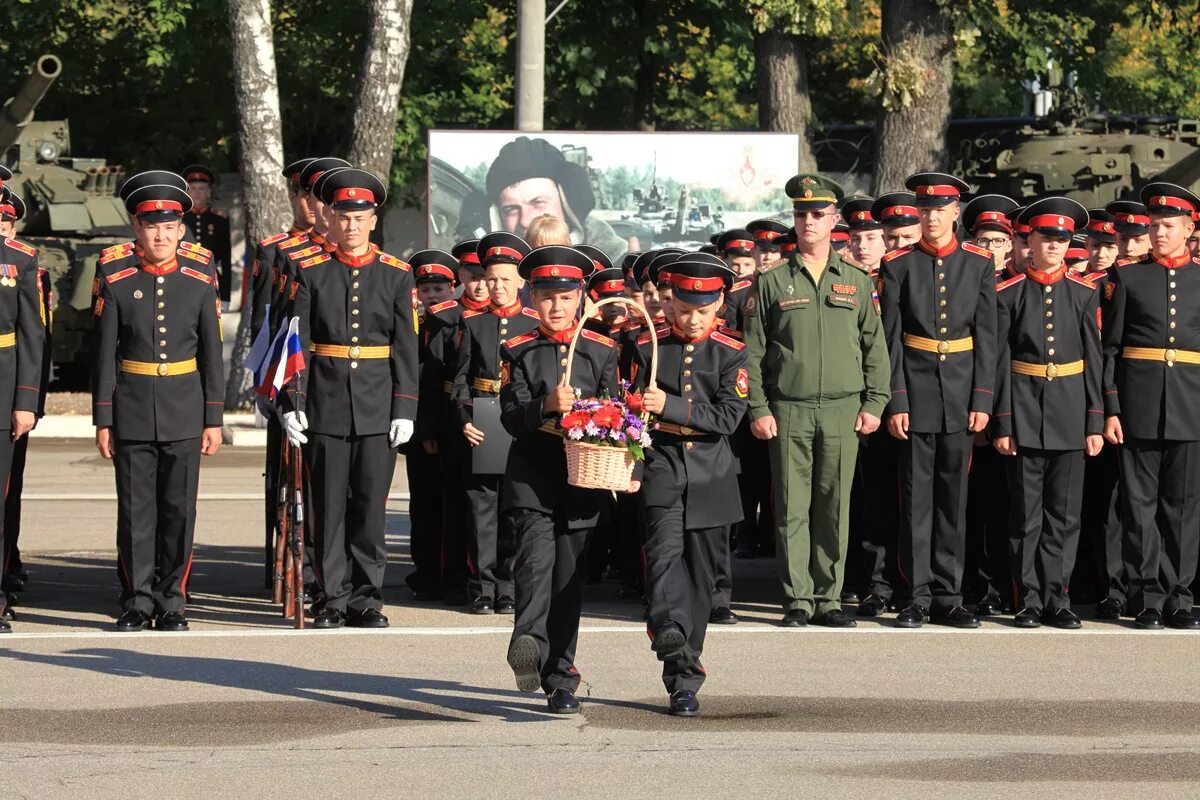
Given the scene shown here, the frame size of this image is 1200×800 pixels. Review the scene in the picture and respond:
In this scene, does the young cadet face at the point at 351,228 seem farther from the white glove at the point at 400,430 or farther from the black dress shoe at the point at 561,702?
the black dress shoe at the point at 561,702

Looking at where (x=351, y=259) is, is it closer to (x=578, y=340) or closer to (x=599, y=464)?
(x=578, y=340)

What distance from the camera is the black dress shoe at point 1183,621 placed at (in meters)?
11.1

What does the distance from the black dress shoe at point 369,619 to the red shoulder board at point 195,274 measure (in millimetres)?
1780

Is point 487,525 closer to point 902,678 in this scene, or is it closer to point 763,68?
point 902,678

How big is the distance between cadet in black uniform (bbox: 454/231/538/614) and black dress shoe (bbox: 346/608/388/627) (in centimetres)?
70

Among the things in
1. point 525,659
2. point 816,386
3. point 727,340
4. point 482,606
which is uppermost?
point 727,340

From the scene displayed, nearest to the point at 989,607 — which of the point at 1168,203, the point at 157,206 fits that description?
the point at 1168,203

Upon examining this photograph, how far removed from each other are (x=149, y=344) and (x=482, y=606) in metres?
2.15

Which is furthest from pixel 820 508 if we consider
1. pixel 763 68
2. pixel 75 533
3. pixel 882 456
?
pixel 763 68

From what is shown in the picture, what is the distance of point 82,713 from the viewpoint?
857 centimetres

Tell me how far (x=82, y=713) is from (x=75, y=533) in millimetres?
6115

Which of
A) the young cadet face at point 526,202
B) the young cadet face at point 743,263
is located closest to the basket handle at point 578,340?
the young cadet face at point 743,263

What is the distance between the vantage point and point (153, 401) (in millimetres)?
10695

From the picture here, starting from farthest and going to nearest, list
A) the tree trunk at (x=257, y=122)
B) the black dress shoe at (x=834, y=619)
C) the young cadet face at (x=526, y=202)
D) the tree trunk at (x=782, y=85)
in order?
1. the tree trunk at (x=782, y=85)
2. the tree trunk at (x=257, y=122)
3. the young cadet face at (x=526, y=202)
4. the black dress shoe at (x=834, y=619)
